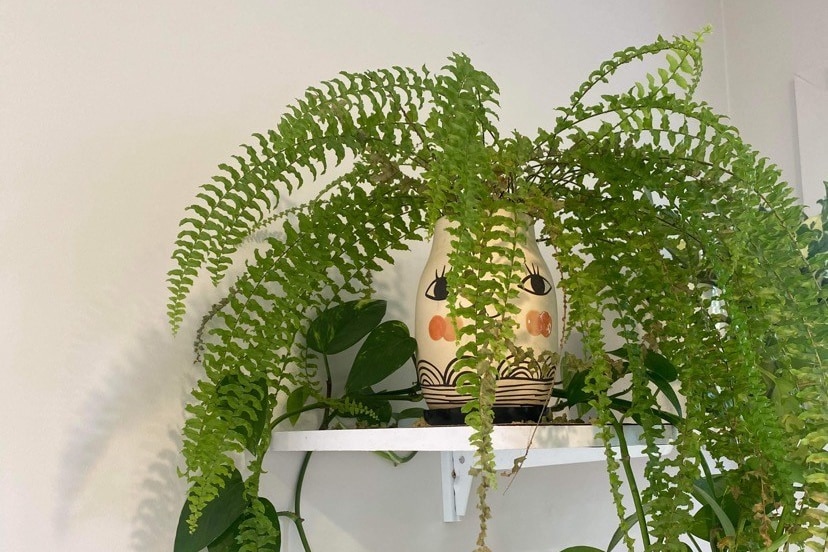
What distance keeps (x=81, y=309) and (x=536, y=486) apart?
79 cm

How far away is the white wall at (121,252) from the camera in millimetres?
767

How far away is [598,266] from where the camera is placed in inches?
31.1

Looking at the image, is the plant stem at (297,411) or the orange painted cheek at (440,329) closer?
the orange painted cheek at (440,329)

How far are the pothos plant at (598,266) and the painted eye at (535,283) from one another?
0.11ft

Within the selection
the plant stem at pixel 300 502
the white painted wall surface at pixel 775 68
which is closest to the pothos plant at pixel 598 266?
the plant stem at pixel 300 502

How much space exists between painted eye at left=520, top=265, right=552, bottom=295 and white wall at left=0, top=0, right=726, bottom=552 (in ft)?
1.14

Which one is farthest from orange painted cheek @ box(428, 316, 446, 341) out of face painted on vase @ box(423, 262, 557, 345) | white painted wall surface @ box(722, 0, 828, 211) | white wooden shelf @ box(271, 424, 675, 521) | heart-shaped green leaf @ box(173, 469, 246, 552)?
white painted wall surface @ box(722, 0, 828, 211)

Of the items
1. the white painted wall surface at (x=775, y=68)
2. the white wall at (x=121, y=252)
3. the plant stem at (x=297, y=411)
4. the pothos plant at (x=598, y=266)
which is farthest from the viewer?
the white painted wall surface at (x=775, y=68)

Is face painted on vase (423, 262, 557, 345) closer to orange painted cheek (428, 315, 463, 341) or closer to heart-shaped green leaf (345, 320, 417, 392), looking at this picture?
orange painted cheek (428, 315, 463, 341)

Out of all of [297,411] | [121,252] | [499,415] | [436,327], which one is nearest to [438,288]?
[436,327]

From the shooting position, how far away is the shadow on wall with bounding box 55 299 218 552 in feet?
2.56

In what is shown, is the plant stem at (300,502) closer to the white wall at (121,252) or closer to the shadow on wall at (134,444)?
the white wall at (121,252)

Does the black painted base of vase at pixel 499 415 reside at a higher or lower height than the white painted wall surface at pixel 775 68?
lower

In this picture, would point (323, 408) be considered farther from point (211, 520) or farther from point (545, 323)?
point (545, 323)
